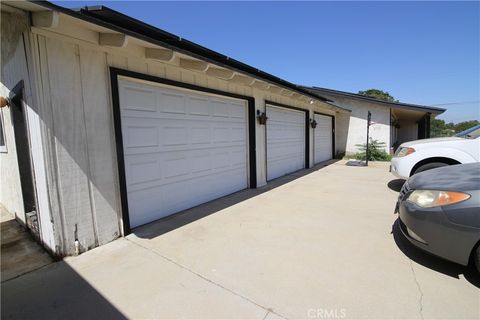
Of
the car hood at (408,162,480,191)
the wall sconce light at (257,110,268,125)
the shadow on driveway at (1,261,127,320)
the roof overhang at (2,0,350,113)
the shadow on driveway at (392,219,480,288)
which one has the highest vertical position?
the roof overhang at (2,0,350,113)

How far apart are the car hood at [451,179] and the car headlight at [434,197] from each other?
2.3 inches

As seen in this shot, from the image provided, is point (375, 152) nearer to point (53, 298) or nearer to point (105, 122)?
point (105, 122)

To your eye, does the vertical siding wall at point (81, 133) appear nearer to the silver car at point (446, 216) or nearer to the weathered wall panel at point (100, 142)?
the weathered wall panel at point (100, 142)

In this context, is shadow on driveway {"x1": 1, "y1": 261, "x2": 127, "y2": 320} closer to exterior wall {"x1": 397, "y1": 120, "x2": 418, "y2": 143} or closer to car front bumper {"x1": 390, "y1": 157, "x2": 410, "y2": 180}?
car front bumper {"x1": 390, "y1": 157, "x2": 410, "y2": 180}

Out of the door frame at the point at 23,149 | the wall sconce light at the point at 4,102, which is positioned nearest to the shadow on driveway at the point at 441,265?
the door frame at the point at 23,149

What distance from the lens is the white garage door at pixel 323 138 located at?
11.2m

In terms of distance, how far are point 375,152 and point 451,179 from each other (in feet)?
36.4

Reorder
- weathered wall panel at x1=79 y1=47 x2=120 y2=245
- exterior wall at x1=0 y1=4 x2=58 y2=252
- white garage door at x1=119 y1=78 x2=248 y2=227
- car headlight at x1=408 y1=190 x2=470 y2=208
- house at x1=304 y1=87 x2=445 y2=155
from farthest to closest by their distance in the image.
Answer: house at x1=304 y1=87 x2=445 y2=155
white garage door at x1=119 y1=78 x2=248 y2=227
weathered wall panel at x1=79 y1=47 x2=120 y2=245
exterior wall at x1=0 y1=4 x2=58 y2=252
car headlight at x1=408 y1=190 x2=470 y2=208

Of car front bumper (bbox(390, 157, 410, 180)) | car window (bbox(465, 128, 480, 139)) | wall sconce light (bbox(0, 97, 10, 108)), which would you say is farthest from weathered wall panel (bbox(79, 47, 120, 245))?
car window (bbox(465, 128, 480, 139))

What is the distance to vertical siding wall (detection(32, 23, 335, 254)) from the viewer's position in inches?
111

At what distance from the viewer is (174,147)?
4.41 metres

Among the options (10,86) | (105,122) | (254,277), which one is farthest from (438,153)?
(10,86)

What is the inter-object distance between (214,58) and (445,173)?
3.92 metres

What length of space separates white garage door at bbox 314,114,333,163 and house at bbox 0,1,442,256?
20.4 ft
